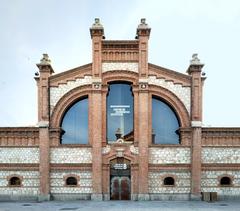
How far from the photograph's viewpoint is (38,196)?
26.1 m

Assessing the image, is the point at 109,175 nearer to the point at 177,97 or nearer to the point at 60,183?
the point at 60,183

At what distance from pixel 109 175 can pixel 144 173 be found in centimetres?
281

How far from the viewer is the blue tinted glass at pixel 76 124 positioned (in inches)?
1084

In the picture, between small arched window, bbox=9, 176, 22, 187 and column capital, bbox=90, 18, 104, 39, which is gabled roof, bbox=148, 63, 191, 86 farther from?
small arched window, bbox=9, 176, 22, 187

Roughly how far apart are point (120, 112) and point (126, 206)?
8.03 metres

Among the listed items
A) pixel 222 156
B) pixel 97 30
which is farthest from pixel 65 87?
pixel 222 156

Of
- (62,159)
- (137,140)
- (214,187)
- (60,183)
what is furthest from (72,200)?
(214,187)

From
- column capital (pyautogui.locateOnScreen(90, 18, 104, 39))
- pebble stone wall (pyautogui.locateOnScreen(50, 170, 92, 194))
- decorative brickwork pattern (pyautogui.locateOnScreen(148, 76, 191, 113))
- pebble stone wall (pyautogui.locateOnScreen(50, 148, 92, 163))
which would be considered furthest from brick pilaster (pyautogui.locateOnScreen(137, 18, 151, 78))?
pebble stone wall (pyautogui.locateOnScreen(50, 170, 92, 194))

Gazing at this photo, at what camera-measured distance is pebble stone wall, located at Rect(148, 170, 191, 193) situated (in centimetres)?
2642

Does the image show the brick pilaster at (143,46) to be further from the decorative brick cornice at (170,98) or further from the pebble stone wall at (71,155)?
the pebble stone wall at (71,155)

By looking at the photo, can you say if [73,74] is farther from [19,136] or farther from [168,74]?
[168,74]

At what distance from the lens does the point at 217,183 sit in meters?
26.5

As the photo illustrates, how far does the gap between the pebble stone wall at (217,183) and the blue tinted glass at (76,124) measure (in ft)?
33.0

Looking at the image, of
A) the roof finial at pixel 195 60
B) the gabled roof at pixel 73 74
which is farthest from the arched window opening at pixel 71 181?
the roof finial at pixel 195 60
